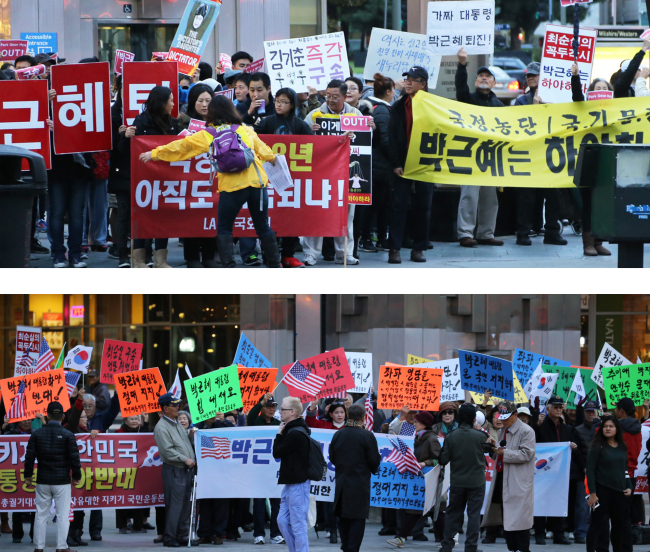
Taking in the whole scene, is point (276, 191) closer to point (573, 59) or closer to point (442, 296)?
point (573, 59)

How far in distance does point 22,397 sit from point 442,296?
905 cm

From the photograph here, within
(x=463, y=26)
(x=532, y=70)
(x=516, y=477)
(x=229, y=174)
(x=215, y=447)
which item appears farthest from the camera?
(x=532, y=70)

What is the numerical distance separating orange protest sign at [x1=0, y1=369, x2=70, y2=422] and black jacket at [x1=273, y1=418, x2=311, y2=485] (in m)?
2.87

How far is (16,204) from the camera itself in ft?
33.5

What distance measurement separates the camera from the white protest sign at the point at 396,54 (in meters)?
14.4

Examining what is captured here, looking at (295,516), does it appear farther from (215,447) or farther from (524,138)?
(524,138)

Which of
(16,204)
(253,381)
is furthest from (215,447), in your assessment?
(16,204)

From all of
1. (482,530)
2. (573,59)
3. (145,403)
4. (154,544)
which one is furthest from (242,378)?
(573,59)

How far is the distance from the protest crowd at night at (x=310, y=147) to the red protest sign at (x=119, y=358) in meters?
0.97

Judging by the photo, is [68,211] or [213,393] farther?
[68,211]

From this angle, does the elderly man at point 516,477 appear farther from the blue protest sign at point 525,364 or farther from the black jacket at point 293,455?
the blue protest sign at point 525,364

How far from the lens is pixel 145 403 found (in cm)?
1120

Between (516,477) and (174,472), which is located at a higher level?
(516,477)

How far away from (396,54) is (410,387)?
517 centimetres
